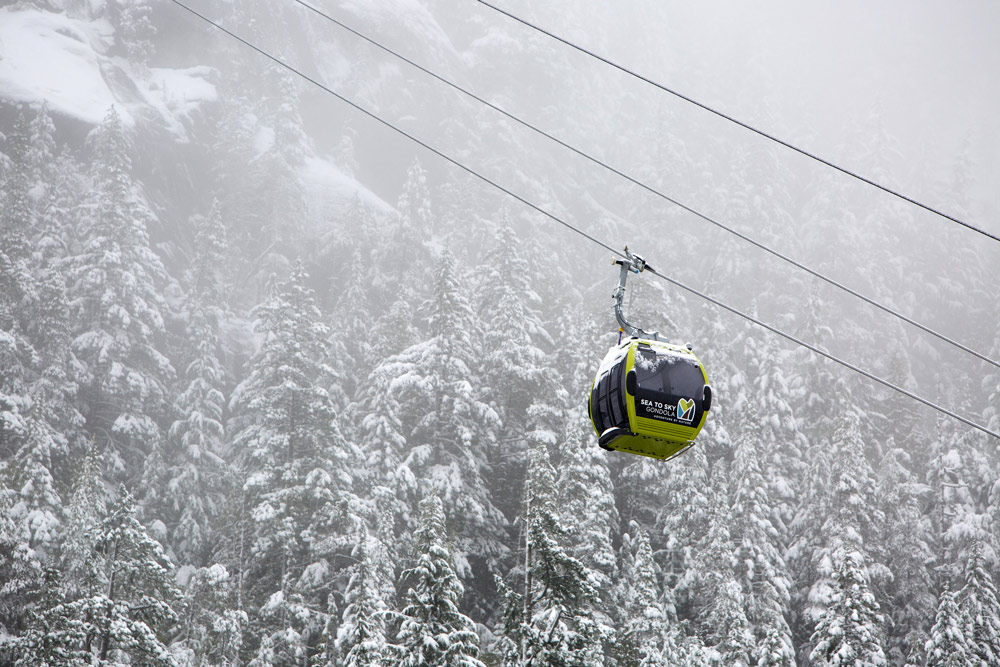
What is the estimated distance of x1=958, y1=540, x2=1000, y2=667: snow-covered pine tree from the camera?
81.7 feet

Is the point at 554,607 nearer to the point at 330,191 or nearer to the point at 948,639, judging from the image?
the point at 948,639

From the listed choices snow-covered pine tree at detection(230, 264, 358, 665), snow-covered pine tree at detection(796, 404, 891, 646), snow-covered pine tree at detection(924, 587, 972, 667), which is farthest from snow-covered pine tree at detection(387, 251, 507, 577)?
snow-covered pine tree at detection(924, 587, 972, 667)

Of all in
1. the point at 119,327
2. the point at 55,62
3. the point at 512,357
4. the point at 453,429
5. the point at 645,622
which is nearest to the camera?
the point at 645,622

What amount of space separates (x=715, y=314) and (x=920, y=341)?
26483 millimetres

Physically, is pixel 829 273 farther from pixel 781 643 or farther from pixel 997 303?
pixel 781 643

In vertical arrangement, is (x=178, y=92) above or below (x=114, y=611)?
above

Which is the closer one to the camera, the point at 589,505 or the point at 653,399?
the point at 653,399

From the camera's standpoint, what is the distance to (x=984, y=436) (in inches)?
1727

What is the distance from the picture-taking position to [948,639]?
79.6ft

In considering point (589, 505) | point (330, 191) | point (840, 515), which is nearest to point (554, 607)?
point (589, 505)

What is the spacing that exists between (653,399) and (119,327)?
32434 mm

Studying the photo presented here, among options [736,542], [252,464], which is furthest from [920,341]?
[252,464]

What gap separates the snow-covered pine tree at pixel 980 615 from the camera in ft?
81.7

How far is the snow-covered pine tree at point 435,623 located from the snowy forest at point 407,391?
0.23ft
